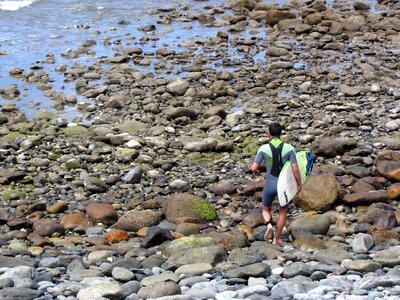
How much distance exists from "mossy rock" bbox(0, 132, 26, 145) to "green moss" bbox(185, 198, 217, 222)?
248 inches

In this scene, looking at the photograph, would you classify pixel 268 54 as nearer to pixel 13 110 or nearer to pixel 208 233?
pixel 13 110

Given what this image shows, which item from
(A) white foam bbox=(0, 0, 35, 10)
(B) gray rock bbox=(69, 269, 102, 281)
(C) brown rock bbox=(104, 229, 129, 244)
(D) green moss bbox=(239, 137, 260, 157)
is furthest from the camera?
(A) white foam bbox=(0, 0, 35, 10)

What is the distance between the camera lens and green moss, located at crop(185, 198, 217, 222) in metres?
12.1

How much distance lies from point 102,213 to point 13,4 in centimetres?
3204

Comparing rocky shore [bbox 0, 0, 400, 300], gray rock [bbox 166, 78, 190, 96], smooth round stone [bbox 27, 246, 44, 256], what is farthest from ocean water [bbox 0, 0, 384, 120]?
smooth round stone [bbox 27, 246, 44, 256]

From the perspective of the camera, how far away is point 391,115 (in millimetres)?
16500

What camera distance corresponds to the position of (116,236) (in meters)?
11.2

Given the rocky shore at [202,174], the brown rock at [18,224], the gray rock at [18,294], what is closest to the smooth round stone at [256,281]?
the rocky shore at [202,174]

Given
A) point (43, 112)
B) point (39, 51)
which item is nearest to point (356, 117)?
point (43, 112)

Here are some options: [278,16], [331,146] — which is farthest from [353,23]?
[331,146]

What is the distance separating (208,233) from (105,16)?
89.9 ft

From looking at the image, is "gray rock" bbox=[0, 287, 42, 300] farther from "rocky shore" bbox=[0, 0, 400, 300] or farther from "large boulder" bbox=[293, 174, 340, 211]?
"large boulder" bbox=[293, 174, 340, 211]

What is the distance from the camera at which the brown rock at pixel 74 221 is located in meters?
12.1

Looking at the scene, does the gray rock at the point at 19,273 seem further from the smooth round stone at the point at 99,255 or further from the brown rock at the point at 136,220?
the brown rock at the point at 136,220
